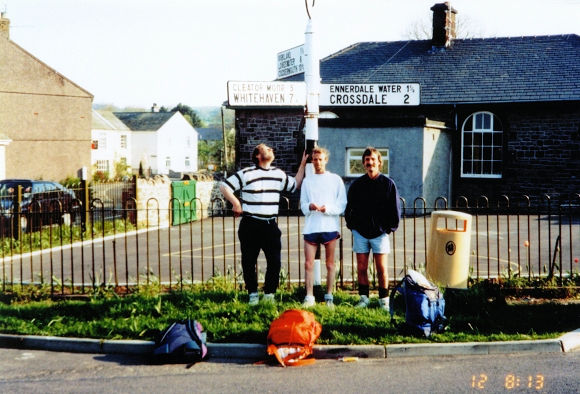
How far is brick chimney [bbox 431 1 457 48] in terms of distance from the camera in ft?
92.2

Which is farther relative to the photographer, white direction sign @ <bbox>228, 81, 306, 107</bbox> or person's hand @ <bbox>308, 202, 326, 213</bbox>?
white direction sign @ <bbox>228, 81, 306, 107</bbox>

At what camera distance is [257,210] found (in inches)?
305

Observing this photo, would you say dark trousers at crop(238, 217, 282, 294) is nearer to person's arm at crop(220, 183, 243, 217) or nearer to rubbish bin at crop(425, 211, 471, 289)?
person's arm at crop(220, 183, 243, 217)

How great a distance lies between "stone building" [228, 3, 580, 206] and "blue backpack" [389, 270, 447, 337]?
55.6 ft

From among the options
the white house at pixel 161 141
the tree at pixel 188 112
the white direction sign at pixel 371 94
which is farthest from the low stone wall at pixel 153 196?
the tree at pixel 188 112

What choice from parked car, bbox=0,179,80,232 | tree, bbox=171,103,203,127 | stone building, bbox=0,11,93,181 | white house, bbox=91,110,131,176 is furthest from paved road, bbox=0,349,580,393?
tree, bbox=171,103,203,127

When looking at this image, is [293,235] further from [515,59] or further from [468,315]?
[515,59]

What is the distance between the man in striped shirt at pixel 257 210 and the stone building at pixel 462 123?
16.1 metres

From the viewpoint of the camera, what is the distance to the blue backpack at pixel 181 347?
6359mm

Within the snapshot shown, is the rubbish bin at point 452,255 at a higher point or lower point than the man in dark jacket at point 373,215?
lower

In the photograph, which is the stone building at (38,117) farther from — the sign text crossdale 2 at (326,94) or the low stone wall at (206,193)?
the sign text crossdale 2 at (326,94)

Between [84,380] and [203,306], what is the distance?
2098 mm

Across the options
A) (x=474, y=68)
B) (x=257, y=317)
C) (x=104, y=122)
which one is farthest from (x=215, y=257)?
(x=104, y=122)

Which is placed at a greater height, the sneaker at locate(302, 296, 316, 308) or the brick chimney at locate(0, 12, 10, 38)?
the brick chimney at locate(0, 12, 10, 38)
